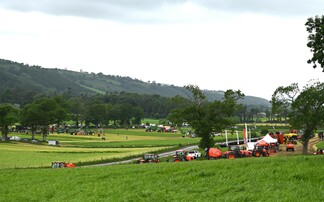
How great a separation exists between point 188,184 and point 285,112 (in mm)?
49085

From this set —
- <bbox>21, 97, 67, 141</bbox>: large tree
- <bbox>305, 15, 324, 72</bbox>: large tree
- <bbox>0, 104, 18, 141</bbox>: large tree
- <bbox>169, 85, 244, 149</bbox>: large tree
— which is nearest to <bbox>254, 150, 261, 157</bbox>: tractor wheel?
<bbox>169, 85, 244, 149</bbox>: large tree

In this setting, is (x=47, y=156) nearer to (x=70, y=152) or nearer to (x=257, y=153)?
(x=70, y=152)

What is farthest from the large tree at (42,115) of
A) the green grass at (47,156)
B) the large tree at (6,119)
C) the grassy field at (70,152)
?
the green grass at (47,156)

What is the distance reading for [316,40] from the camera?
28.1m

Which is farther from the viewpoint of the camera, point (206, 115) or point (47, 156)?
point (47, 156)

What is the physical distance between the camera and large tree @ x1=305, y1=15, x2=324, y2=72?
2777cm

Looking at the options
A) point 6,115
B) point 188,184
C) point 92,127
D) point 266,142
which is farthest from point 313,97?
point 92,127

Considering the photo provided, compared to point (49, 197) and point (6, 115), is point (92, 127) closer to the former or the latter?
point (6, 115)

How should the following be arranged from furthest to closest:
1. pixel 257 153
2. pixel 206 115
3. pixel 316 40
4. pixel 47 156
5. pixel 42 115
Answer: pixel 42 115
pixel 47 156
pixel 206 115
pixel 257 153
pixel 316 40

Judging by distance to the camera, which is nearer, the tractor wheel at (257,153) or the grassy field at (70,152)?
the tractor wheel at (257,153)

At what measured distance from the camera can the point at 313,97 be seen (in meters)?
59.0

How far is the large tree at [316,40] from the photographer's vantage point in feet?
91.1

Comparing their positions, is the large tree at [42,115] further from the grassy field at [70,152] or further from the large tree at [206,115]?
the large tree at [206,115]

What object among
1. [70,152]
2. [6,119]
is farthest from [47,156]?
[6,119]
